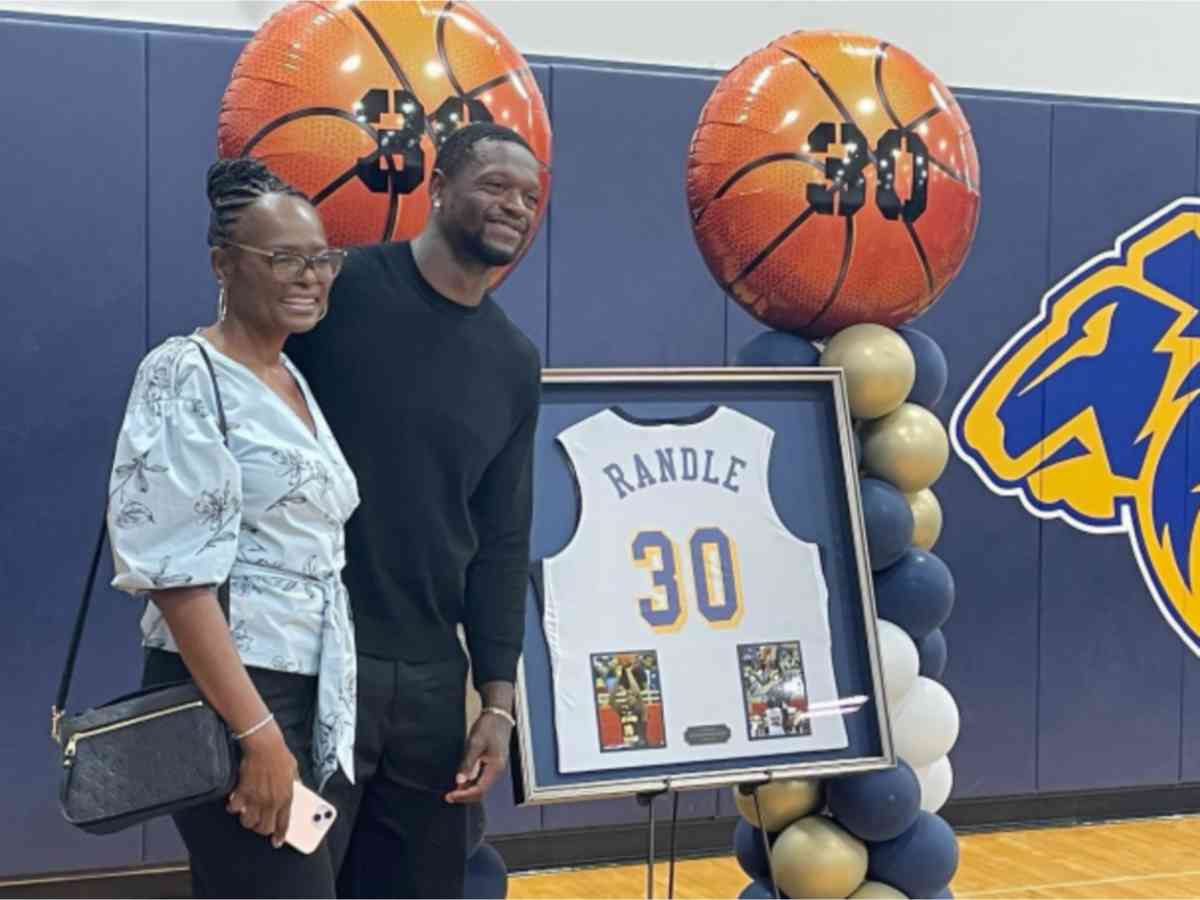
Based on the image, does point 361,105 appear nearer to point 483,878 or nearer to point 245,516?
point 245,516

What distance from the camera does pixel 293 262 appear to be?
73.6 inches

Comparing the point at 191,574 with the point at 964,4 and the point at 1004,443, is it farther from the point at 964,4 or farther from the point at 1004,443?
the point at 964,4

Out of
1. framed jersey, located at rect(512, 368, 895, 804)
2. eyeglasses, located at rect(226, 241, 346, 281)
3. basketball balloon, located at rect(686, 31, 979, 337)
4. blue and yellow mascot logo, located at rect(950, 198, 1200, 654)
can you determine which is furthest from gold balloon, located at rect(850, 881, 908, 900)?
blue and yellow mascot logo, located at rect(950, 198, 1200, 654)

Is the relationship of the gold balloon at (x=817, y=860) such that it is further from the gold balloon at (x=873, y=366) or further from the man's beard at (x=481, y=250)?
the man's beard at (x=481, y=250)

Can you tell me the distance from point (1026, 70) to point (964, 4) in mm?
280

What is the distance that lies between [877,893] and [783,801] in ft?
0.73

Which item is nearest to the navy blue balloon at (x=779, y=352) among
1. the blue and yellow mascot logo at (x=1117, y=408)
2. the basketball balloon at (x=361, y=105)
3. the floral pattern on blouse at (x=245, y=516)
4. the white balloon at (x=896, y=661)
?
the white balloon at (x=896, y=661)

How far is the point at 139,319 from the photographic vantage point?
4.00 m

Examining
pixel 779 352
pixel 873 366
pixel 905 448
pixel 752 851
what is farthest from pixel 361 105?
pixel 752 851

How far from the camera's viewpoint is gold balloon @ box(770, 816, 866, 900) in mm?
2893

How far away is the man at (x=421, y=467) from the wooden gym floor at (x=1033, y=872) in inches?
83.2

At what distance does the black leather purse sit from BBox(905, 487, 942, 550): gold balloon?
1.63m

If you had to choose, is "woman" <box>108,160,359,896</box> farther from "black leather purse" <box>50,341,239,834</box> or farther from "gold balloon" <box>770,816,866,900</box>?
"gold balloon" <box>770,816,866,900</box>

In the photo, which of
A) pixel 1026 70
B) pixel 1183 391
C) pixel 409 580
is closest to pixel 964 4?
pixel 1026 70
